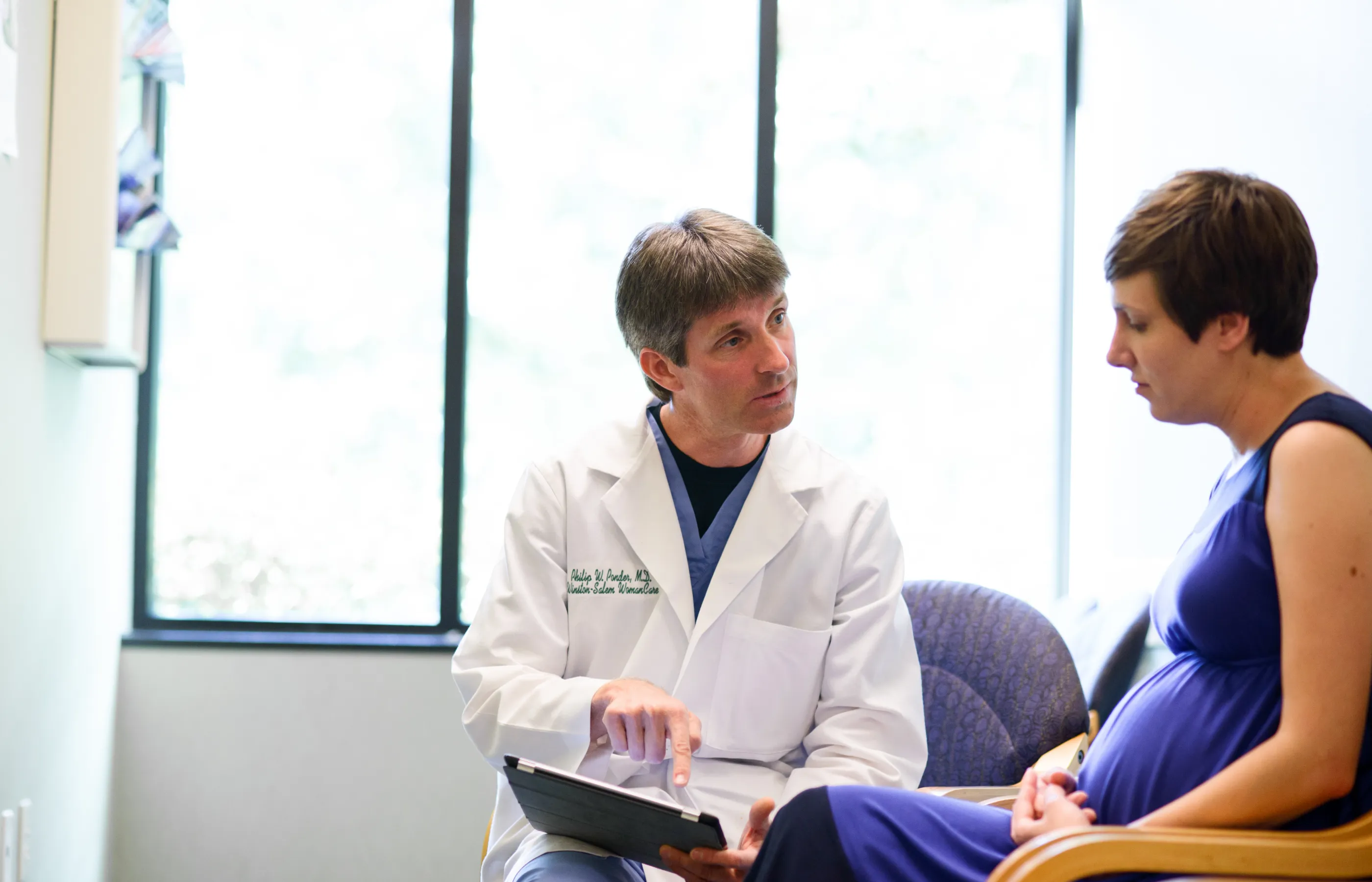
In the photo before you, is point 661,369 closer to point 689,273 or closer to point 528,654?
point 689,273

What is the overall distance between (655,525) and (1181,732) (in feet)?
2.57

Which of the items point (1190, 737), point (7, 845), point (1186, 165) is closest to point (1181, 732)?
point (1190, 737)

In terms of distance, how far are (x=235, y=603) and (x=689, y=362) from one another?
170 cm

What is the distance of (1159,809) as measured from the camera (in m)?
1.19

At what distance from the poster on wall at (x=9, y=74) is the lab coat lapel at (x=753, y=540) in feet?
4.79

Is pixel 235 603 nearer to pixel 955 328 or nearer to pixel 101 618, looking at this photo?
pixel 101 618

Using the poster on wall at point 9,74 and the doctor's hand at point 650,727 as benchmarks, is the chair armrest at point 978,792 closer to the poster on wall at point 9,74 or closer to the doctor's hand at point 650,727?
the doctor's hand at point 650,727

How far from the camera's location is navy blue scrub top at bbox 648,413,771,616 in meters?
1.64

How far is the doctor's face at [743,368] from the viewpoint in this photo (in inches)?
62.5

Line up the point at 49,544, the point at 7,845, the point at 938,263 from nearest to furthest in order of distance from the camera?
the point at 7,845, the point at 49,544, the point at 938,263

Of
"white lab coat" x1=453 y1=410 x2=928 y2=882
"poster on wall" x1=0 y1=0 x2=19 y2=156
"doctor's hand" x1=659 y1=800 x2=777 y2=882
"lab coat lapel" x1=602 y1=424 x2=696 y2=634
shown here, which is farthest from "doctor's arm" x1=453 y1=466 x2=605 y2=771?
"poster on wall" x1=0 y1=0 x2=19 y2=156

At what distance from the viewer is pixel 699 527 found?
1.70 m

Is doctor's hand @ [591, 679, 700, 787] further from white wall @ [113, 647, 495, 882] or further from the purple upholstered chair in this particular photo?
white wall @ [113, 647, 495, 882]

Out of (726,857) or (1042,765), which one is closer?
(726,857)
